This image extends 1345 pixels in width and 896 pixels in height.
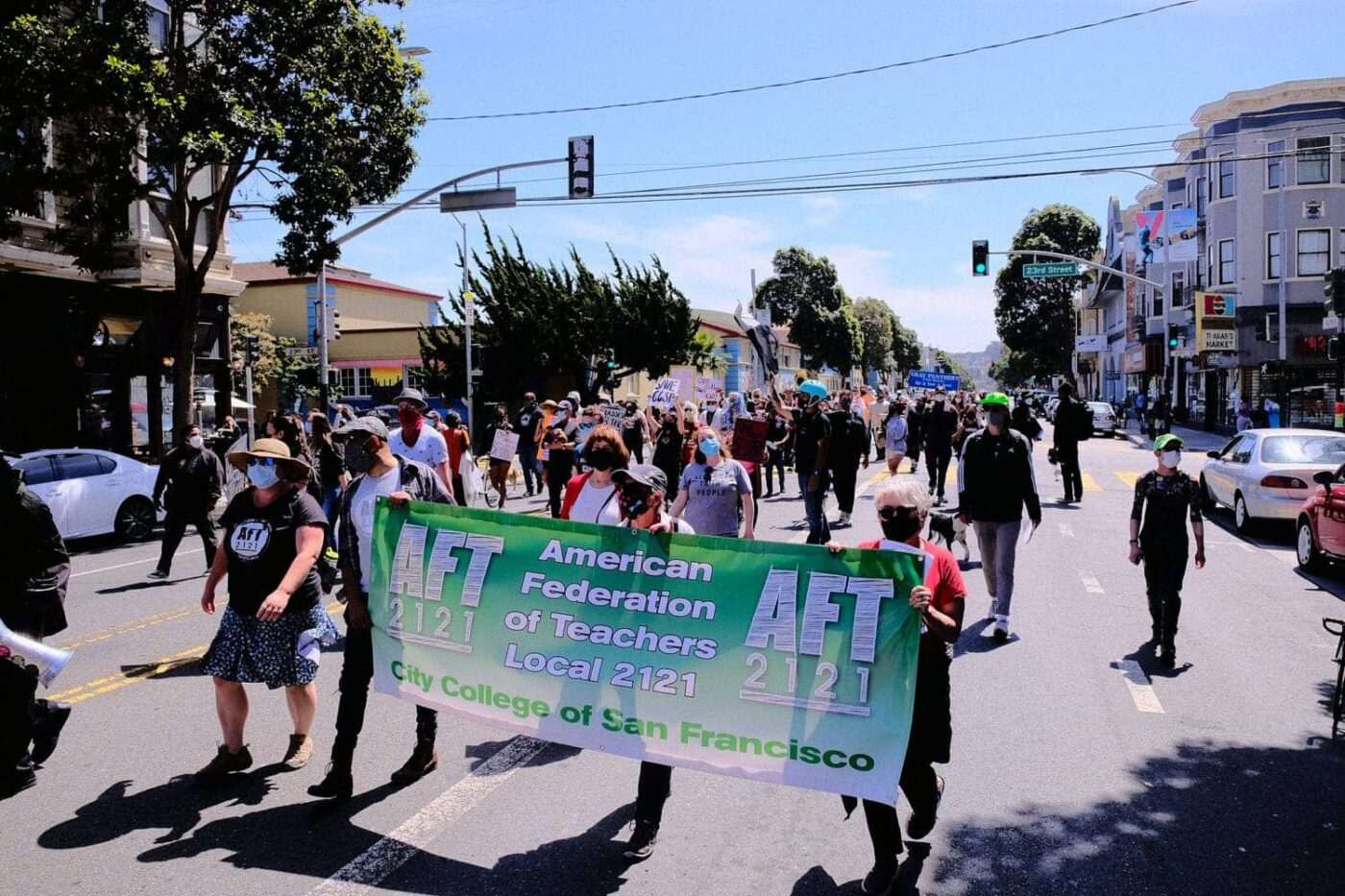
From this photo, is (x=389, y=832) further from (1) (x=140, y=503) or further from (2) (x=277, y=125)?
(2) (x=277, y=125)

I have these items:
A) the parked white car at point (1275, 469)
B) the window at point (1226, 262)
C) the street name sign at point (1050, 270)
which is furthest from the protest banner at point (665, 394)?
the window at point (1226, 262)

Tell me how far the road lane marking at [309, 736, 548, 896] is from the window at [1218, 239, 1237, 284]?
45767 mm

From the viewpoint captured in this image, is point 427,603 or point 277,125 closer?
point 427,603

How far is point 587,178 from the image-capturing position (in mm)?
19625

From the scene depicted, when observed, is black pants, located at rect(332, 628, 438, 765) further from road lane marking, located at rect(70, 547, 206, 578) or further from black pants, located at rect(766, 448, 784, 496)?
black pants, located at rect(766, 448, 784, 496)

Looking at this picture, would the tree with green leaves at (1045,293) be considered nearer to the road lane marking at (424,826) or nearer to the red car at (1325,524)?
the red car at (1325,524)

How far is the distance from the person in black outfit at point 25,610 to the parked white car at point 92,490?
968 centimetres

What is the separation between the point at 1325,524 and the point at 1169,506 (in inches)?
171

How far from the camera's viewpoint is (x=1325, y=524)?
11031 mm

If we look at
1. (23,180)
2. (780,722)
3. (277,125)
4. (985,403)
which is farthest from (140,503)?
(780,722)

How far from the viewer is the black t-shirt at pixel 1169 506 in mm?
7941

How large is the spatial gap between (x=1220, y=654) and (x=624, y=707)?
18.4 feet

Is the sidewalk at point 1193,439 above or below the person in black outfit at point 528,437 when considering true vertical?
below

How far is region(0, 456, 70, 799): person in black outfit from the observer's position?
17.2 feet
